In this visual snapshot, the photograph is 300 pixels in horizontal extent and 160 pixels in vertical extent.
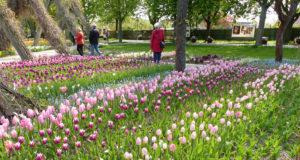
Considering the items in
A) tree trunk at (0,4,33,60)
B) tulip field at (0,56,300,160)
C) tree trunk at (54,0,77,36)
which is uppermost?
tree trunk at (54,0,77,36)

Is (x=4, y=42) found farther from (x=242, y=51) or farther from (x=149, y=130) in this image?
(x=242, y=51)

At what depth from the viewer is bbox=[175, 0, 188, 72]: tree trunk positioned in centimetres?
768

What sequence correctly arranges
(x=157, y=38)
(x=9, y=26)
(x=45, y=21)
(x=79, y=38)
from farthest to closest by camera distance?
(x=79, y=38) → (x=45, y=21) → (x=9, y=26) → (x=157, y=38)

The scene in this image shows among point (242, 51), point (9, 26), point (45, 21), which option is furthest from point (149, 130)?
point (242, 51)

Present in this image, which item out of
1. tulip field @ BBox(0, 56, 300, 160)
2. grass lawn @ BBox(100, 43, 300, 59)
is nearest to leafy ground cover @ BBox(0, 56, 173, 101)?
tulip field @ BBox(0, 56, 300, 160)

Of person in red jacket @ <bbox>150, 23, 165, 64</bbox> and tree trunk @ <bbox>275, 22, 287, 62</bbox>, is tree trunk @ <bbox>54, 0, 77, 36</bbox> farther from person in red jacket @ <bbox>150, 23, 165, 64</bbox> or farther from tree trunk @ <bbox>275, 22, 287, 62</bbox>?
tree trunk @ <bbox>275, 22, 287, 62</bbox>

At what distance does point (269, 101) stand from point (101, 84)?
4.51 m

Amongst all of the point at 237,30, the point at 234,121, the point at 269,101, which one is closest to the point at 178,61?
the point at 269,101

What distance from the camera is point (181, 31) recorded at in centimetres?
794

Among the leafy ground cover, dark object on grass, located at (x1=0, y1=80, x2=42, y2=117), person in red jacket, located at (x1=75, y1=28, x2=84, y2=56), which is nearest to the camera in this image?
dark object on grass, located at (x1=0, y1=80, x2=42, y2=117)

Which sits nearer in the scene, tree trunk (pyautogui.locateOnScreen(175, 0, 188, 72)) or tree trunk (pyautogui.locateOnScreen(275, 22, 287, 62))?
tree trunk (pyautogui.locateOnScreen(175, 0, 188, 72))

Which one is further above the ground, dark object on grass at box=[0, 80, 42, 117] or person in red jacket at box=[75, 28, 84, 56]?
person in red jacket at box=[75, 28, 84, 56]

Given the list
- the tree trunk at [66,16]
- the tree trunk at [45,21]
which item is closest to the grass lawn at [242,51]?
the tree trunk at [66,16]

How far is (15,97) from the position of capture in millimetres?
4062
